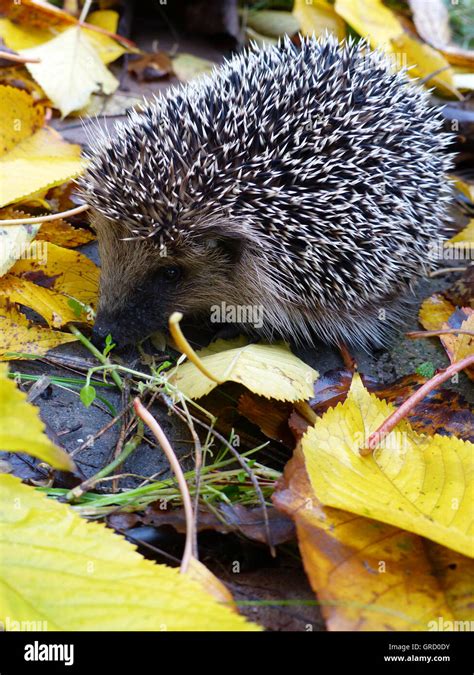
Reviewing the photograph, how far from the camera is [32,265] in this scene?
2.68 m

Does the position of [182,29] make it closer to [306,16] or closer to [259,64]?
[306,16]

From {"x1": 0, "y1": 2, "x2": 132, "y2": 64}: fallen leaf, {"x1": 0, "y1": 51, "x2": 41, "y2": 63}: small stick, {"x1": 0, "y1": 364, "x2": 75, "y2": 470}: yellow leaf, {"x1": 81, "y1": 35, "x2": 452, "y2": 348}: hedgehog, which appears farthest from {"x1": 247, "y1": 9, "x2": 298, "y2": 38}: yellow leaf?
{"x1": 0, "y1": 364, "x2": 75, "y2": 470}: yellow leaf

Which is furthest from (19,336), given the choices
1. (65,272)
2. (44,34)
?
(44,34)

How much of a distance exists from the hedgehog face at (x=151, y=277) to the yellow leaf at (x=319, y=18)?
7.20ft

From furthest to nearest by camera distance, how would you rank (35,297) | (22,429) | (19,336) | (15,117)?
1. (15,117)
2. (35,297)
3. (19,336)
4. (22,429)

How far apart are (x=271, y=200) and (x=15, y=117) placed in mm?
1265

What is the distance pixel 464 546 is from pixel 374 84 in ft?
6.42

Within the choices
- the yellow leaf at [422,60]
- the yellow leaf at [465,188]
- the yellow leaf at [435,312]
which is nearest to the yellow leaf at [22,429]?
the yellow leaf at [435,312]

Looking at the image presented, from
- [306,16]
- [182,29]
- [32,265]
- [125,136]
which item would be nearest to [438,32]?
[306,16]

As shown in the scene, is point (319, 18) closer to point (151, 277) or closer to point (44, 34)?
point (44, 34)

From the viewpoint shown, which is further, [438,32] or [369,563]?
[438,32]

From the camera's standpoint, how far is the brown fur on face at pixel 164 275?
2.62 metres

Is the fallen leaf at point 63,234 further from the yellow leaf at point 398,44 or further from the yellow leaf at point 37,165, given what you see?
the yellow leaf at point 398,44

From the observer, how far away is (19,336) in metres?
2.42
